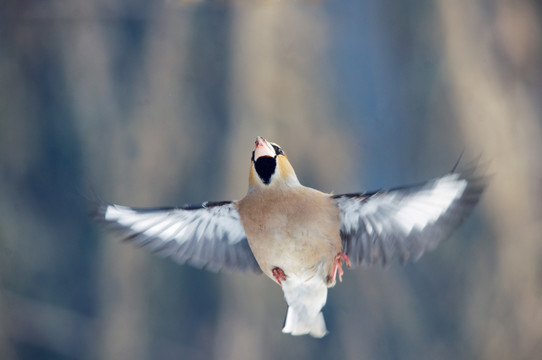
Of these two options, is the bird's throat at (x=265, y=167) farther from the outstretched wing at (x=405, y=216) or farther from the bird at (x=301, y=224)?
the outstretched wing at (x=405, y=216)

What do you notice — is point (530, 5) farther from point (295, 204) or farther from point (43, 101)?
point (43, 101)

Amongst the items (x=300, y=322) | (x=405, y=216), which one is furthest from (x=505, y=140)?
(x=300, y=322)

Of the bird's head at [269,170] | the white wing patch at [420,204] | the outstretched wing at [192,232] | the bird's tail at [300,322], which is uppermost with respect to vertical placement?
the bird's head at [269,170]

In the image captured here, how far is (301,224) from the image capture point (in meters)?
1.21

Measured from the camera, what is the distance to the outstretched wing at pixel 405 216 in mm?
1073

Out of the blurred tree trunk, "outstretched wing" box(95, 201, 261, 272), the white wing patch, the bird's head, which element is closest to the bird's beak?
the bird's head

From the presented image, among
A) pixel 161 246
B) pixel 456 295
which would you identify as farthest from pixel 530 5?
pixel 161 246

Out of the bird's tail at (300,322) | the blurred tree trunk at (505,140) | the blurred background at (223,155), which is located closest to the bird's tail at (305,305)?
the bird's tail at (300,322)

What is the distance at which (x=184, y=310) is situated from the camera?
1975 millimetres

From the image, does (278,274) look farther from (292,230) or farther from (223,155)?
(223,155)

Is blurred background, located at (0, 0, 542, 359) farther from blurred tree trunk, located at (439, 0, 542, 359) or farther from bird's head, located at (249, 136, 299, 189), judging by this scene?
bird's head, located at (249, 136, 299, 189)

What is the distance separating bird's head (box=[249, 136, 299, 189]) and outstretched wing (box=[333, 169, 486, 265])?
0.13m

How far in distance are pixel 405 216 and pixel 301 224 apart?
0.23 m

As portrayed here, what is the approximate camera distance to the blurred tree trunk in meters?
1.98
